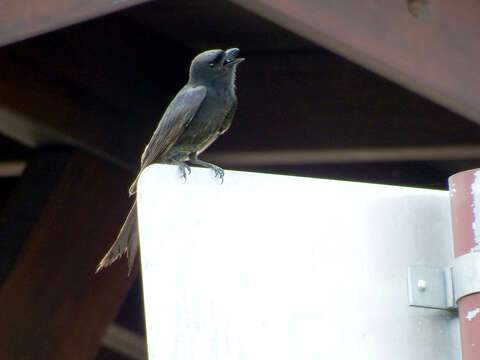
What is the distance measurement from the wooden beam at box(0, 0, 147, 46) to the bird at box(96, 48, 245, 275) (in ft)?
3.88

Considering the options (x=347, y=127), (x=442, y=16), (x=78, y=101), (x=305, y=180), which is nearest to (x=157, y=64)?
(x=78, y=101)

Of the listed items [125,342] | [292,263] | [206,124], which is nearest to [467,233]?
[292,263]

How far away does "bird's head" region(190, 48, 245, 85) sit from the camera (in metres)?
3.90

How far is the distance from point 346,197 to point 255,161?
6.96ft

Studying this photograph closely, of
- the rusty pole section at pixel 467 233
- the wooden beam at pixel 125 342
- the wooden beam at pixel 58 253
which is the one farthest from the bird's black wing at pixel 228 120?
the rusty pole section at pixel 467 233

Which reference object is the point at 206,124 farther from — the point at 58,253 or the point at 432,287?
the point at 432,287

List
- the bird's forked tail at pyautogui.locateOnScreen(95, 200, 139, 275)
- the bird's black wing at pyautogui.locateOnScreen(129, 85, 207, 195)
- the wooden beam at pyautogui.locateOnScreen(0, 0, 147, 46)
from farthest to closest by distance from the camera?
the bird's black wing at pyautogui.locateOnScreen(129, 85, 207, 195) < the bird's forked tail at pyautogui.locateOnScreen(95, 200, 139, 275) < the wooden beam at pyautogui.locateOnScreen(0, 0, 147, 46)

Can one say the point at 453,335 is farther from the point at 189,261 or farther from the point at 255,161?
the point at 255,161

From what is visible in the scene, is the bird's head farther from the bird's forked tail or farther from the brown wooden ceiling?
the bird's forked tail

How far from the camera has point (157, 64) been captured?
3969 millimetres

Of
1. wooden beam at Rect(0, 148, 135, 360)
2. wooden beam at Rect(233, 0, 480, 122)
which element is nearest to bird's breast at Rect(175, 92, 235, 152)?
wooden beam at Rect(0, 148, 135, 360)

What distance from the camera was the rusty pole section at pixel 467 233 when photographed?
59.7 inches

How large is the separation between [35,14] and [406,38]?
81 centimetres

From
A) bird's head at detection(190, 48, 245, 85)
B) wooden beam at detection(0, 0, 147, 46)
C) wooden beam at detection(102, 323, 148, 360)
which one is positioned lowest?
wooden beam at detection(0, 0, 147, 46)
